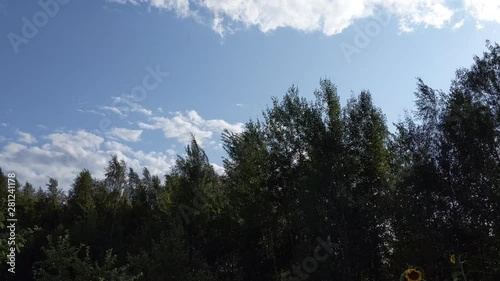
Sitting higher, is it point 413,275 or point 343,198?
point 343,198

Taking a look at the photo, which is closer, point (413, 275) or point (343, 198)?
point (413, 275)

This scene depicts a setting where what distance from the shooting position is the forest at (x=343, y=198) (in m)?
21.2

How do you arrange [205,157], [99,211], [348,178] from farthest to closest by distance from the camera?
[99,211]
[205,157]
[348,178]

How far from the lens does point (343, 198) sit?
2362 cm

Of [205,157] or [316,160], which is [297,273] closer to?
[316,160]

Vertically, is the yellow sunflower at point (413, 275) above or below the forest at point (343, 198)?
below

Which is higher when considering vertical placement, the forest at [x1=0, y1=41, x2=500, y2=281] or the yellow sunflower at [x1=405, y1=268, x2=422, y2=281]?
the forest at [x1=0, y1=41, x2=500, y2=281]

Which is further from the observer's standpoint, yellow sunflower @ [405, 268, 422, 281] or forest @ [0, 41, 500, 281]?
forest @ [0, 41, 500, 281]

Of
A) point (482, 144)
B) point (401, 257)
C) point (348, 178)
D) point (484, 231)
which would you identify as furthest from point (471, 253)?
point (348, 178)

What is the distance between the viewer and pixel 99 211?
46.0 meters

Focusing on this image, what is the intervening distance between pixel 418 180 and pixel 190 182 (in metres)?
14.1

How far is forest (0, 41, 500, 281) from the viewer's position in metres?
21.2

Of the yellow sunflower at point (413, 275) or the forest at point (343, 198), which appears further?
the forest at point (343, 198)

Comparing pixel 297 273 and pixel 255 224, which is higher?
pixel 255 224
